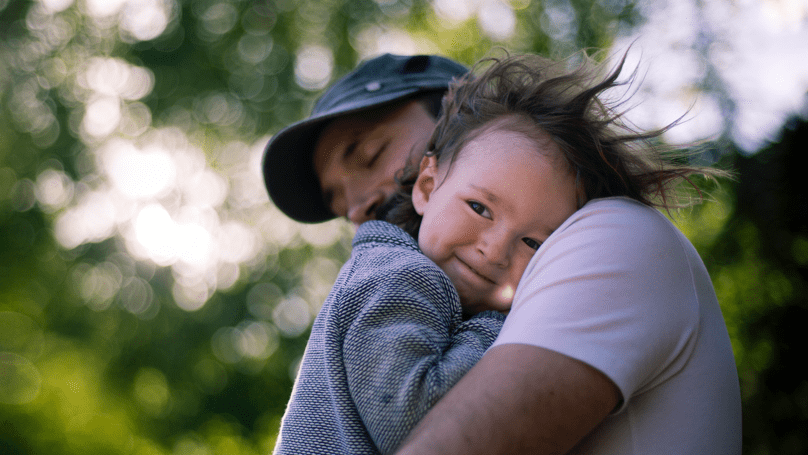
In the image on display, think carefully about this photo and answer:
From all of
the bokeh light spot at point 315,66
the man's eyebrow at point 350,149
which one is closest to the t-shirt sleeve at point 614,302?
the man's eyebrow at point 350,149

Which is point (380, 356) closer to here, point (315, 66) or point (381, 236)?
point (381, 236)

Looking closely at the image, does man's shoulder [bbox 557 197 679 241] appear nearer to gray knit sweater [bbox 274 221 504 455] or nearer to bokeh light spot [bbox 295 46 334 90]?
gray knit sweater [bbox 274 221 504 455]

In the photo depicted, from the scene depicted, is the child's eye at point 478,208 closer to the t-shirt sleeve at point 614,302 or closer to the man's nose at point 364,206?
the t-shirt sleeve at point 614,302

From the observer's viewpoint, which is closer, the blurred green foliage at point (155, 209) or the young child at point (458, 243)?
the young child at point (458, 243)

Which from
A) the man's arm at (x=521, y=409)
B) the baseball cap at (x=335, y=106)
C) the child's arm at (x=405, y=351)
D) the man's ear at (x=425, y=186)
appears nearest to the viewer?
the man's arm at (x=521, y=409)

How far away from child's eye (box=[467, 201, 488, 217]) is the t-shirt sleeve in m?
0.41

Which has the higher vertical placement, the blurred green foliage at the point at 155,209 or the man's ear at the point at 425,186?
the man's ear at the point at 425,186

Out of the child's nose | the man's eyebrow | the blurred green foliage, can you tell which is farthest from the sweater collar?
the blurred green foliage

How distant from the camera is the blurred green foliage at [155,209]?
355 inches

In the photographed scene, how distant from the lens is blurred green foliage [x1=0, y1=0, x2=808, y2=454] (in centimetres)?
902

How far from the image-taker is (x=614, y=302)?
0.85m

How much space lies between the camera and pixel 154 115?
29.3ft

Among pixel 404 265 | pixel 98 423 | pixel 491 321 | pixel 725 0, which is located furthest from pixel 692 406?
pixel 98 423

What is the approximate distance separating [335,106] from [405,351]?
153cm
